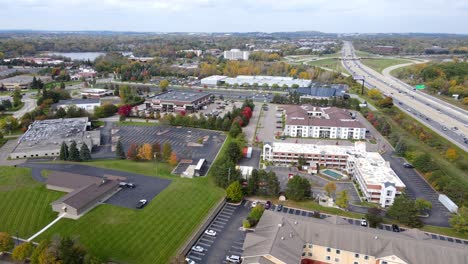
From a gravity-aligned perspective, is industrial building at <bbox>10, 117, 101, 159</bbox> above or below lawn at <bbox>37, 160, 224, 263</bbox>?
above

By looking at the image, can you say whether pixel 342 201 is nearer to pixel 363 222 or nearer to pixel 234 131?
pixel 363 222

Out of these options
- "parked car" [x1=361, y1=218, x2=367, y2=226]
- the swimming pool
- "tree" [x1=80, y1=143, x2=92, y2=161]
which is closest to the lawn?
"tree" [x1=80, y1=143, x2=92, y2=161]

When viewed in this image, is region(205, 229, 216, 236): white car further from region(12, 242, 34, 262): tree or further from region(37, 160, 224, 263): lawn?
region(12, 242, 34, 262): tree

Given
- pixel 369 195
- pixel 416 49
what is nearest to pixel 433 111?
pixel 369 195

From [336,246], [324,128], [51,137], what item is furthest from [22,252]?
[324,128]

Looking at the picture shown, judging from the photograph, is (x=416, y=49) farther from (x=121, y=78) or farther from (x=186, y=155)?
(x=186, y=155)

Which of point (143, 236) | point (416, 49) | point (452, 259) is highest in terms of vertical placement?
point (416, 49)

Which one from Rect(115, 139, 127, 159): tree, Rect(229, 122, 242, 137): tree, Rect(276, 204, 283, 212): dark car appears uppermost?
Rect(229, 122, 242, 137): tree
